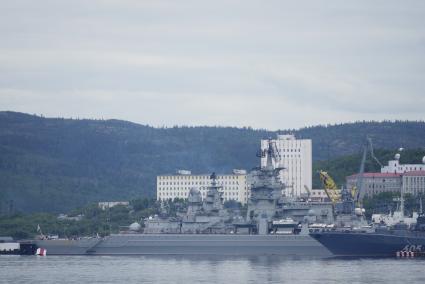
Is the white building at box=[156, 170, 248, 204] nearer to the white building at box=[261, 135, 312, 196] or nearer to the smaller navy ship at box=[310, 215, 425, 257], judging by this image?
the white building at box=[261, 135, 312, 196]

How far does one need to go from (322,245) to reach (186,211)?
46.9 feet

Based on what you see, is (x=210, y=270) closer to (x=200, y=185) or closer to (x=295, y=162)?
(x=200, y=185)

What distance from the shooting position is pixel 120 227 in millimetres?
128375

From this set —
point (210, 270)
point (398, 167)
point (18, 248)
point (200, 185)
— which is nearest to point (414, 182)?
point (398, 167)

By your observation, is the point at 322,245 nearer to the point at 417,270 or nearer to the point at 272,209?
the point at 272,209

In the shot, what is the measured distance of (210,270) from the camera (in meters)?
87.8

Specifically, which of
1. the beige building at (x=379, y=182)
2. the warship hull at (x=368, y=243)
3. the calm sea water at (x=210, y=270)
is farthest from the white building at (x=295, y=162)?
the calm sea water at (x=210, y=270)

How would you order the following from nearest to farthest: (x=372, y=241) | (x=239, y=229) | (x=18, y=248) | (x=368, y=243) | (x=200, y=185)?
(x=372, y=241)
(x=368, y=243)
(x=239, y=229)
(x=18, y=248)
(x=200, y=185)

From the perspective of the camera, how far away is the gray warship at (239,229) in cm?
10569

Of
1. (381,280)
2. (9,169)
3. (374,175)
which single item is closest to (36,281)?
(381,280)

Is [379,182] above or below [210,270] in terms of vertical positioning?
above

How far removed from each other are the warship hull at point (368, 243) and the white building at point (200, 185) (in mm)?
49592

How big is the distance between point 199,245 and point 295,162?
57805mm

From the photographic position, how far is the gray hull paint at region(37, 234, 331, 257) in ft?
346
